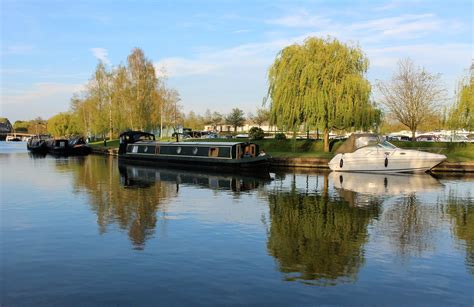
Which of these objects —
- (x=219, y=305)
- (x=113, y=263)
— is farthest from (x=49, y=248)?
(x=219, y=305)

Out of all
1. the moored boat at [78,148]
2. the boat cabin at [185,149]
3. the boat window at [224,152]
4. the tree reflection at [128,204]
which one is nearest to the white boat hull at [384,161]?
the boat cabin at [185,149]

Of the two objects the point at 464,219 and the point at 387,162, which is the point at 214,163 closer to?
the point at 387,162

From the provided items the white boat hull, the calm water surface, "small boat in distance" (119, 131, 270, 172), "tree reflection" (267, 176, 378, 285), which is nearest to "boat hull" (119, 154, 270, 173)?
"small boat in distance" (119, 131, 270, 172)

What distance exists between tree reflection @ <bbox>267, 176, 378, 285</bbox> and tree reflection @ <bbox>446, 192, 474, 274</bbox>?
2164mm

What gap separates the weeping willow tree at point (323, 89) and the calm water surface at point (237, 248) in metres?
17.0

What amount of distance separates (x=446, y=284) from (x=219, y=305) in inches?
154

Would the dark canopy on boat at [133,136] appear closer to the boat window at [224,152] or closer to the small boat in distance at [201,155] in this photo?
the small boat in distance at [201,155]

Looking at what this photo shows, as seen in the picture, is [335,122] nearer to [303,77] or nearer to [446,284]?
[303,77]

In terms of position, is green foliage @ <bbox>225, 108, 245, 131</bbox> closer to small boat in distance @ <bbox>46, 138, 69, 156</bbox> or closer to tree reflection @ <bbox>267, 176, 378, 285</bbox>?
small boat in distance @ <bbox>46, 138, 69, 156</bbox>

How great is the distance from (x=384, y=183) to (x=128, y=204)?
42.8 feet

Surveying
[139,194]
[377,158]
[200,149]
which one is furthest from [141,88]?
[139,194]

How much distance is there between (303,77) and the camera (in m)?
35.6

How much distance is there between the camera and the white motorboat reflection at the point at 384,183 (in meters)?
19.5

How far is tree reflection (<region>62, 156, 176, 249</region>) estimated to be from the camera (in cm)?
1169
